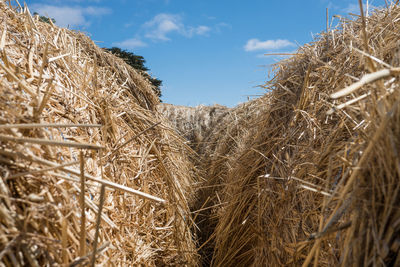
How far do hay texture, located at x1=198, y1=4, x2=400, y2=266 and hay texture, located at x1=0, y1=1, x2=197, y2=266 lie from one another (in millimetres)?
563

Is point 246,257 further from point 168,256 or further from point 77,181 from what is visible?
point 77,181

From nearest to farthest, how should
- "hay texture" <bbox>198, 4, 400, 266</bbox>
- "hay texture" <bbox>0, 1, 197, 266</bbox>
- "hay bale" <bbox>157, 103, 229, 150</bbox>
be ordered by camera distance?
"hay texture" <bbox>198, 4, 400, 266</bbox>, "hay texture" <bbox>0, 1, 197, 266</bbox>, "hay bale" <bbox>157, 103, 229, 150</bbox>

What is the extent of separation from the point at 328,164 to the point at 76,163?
1084 mm

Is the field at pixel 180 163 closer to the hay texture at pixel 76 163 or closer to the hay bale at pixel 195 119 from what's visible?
the hay texture at pixel 76 163

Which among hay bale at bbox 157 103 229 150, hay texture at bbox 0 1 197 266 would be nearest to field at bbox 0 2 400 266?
hay texture at bbox 0 1 197 266

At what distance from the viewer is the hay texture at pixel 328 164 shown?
990 millimetres

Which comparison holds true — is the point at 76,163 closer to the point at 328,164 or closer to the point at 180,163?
the point at 328,164

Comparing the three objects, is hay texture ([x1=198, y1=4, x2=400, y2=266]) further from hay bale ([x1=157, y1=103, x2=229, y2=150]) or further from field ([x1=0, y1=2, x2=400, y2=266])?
hay bale ([x1=157, y1=103, x2=229, y2=150])

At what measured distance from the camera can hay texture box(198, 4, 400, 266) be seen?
990 mm

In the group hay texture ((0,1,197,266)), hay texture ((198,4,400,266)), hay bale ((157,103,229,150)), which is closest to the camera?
hay texture ((198,4,400,266))

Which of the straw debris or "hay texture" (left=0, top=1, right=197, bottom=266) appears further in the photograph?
"hay texture" (left=0, top=1, right=197, bottom=266)

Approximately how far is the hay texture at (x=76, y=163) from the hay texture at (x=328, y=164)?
563mm

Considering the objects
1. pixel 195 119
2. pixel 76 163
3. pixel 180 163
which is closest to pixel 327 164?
pixel 76 163

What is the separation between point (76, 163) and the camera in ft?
3.93
